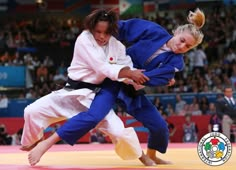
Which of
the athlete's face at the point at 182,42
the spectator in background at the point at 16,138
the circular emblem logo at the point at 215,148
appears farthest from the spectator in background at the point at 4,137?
the circular emblem logo at the point at 215,148

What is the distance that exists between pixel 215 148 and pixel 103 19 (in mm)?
1169

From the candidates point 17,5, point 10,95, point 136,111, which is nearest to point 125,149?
point 136,111

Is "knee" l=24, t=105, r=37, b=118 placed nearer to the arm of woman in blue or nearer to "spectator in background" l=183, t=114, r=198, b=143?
the arm of woman in blue

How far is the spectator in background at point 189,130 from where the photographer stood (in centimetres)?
1182

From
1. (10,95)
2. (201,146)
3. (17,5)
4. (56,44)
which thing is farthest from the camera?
(17,5)

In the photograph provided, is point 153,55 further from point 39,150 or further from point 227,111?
point 227,111

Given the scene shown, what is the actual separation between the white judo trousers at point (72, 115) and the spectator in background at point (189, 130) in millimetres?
7545

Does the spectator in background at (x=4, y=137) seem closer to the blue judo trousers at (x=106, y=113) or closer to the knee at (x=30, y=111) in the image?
the blue judo trousers at (x=106, y=113)

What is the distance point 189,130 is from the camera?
39.0 feet

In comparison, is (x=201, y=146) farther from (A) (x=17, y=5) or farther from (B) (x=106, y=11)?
(A) (x=17, y=5)

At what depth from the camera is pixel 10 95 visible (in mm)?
14781

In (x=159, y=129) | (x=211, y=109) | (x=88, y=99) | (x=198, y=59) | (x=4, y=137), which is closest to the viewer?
(x=88, y=99)

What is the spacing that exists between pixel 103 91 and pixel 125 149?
1.40 ft

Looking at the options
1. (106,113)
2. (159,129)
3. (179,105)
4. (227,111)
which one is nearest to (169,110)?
(179,105)
